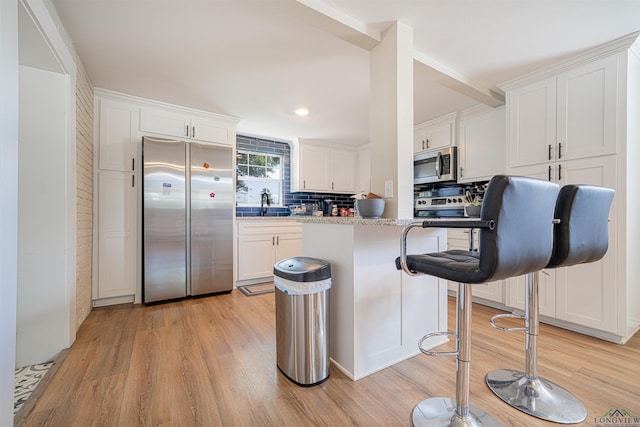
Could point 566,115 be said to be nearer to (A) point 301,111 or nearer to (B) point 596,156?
(B) point 596,156

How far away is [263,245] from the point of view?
3.83m

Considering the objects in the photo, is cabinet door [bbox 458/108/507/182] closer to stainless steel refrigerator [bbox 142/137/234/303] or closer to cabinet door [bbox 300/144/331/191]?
cabinet door [bbox 300/144/331/191]

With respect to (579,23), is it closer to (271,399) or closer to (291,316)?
(291,316)

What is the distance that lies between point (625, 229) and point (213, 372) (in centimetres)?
307

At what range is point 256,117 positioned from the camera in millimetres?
3477

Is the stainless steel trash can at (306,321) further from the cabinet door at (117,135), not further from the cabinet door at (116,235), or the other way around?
the cabinet door at (117,135)

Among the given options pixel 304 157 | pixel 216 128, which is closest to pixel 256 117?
pixel 216 128

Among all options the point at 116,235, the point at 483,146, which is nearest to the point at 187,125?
the point at 116,235

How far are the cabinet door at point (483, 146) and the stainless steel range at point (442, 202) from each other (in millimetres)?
236

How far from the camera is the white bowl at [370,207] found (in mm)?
1662

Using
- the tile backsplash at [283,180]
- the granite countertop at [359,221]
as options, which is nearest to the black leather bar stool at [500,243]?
the granite countertop at [359,221]

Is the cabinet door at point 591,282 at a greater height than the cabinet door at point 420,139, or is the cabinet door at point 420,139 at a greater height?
the cabinet door at point 420,139

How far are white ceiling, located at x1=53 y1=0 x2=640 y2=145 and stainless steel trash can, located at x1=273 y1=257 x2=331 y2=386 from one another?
1.57 m

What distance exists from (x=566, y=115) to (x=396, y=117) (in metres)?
1.63
